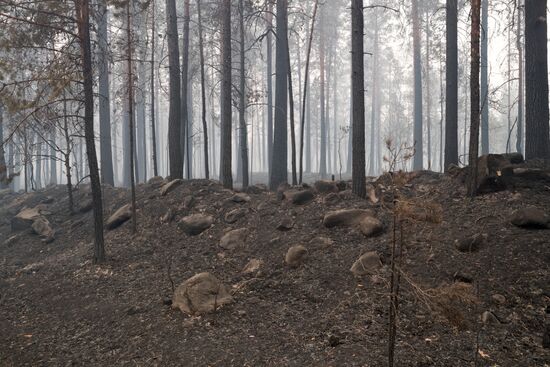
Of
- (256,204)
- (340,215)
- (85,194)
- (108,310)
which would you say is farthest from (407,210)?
(85,194)

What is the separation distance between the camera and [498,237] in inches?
263

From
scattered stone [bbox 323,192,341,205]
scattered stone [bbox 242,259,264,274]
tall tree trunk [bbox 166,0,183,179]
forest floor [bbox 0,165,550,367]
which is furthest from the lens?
tall tree trunk [bbox 166,0,183,179]

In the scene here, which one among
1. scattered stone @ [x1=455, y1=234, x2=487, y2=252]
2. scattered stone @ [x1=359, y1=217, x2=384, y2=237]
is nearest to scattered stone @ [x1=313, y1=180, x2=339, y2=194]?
scattered stone @ [x1=359, y1=217, x2=384, y2=237]

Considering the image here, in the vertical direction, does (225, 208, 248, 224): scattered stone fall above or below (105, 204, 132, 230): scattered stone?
above

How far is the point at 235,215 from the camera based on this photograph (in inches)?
396

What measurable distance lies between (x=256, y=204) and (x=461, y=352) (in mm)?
6674

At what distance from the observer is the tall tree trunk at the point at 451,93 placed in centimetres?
1252

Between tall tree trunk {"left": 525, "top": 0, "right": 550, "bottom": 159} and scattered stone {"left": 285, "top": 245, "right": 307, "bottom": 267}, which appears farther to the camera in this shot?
tall tree trunk {"left": 525, "top": 0, "right": 550, "bottom": 159}

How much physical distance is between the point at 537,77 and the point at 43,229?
47.4 ft

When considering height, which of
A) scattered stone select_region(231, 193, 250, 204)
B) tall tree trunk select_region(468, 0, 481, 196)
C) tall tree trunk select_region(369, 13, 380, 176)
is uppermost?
tall tree trunk select_region(369, 13, 380, 176)

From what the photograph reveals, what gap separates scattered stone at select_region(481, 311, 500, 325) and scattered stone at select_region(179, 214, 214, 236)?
6.46 m

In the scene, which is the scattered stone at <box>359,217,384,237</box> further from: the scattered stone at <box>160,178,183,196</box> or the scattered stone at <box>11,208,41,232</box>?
the scattered stone at <box>11,208,41,232</box>

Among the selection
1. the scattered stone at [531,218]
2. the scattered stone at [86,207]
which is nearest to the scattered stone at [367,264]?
the scattered stone at [531,218]

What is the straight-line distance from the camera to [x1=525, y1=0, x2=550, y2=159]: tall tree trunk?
963 cm
